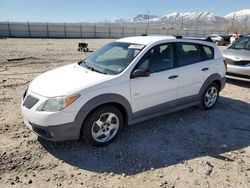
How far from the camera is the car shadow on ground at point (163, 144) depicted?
3588 millimetres

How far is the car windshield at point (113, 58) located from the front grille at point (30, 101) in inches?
44.2

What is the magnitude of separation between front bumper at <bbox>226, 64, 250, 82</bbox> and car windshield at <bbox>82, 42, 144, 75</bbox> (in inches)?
181

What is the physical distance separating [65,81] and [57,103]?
0.50 m

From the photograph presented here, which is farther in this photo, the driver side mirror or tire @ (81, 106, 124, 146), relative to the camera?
the driver side mirror

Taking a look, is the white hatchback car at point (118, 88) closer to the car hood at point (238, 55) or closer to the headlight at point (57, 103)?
the headlight at point (57, 103)

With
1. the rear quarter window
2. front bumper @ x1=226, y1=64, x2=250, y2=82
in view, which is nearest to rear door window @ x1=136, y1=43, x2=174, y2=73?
the rear quarter window

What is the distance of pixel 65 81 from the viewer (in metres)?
3.84

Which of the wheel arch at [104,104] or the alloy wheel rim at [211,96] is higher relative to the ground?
the wheel arch at [104,104]

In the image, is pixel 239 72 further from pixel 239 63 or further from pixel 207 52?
pixel 207 52

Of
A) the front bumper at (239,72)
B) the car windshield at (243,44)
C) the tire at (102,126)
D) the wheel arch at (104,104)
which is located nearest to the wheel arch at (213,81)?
the wheel arch at (104,104)

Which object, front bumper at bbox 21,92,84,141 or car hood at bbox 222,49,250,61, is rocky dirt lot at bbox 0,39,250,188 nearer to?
front bumper at bbox 21,92,84,141

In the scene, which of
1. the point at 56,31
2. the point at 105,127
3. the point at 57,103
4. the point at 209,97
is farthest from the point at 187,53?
the point at 56,31

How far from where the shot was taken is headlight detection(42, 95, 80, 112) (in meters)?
3.45

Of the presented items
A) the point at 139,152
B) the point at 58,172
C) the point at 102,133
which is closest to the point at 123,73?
the point at 102,133
